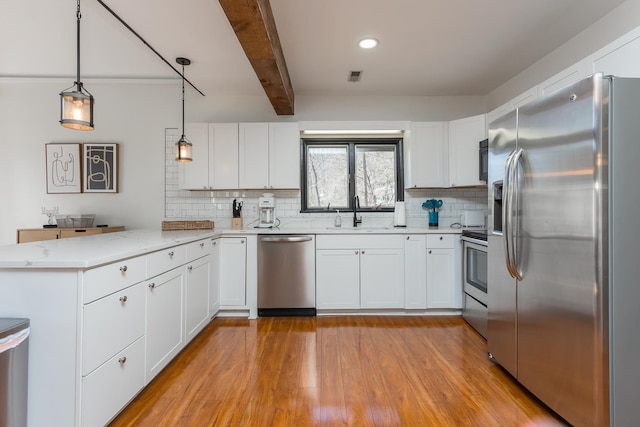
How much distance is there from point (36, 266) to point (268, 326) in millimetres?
2030

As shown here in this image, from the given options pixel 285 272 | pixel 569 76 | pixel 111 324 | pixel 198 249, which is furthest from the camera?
pixel 285 272

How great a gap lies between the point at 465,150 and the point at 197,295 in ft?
10.2

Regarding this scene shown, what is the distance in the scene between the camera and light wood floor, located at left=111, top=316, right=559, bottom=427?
170 cm

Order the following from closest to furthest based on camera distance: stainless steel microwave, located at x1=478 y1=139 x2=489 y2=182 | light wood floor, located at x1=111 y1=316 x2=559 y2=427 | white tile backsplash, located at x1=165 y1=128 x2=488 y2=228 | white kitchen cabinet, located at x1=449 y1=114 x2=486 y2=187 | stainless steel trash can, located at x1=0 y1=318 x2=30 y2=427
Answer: stainless steel trash can, located at x1=0 y1=318 x2=30 y2=427
light wood floor, located at x1=111 y1=316 x2=559 y2=427
stainless steel microwave, located at x1=478 y1=139 x2=489 y2=182
white kitchen cabinet, located at x1=449 y1=114 x2=486 y2=187
white tile backsplash, located at x1=165 y1=128 x2=488 y2=228

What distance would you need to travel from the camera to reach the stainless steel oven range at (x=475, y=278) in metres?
2.75

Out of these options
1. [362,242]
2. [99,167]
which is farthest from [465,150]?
[99,167]

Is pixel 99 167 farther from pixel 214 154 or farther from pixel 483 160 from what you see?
pixel 483 160

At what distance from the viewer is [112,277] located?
160cm

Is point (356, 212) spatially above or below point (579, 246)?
above

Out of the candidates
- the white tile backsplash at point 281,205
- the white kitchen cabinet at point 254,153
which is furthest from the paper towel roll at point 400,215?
the white kitchen cabinet at point 254,153

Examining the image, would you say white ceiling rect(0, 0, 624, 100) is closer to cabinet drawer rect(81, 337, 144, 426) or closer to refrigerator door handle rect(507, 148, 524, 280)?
refrigerator door handle rect(507, 148, 524, 280)

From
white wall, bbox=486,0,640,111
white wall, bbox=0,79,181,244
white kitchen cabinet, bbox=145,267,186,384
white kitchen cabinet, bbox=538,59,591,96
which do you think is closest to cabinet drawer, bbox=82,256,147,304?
white kitchen cabinet, bbox=145,267,186,384

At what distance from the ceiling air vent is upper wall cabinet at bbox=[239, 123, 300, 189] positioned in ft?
2.59

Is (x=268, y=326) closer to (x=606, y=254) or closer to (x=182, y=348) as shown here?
(x=182, y=348)
